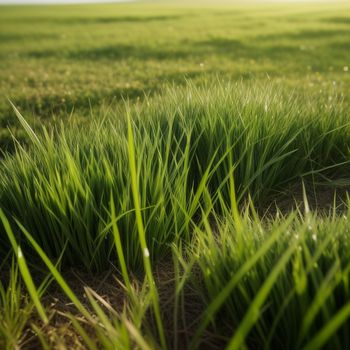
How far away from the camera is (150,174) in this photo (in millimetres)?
2041

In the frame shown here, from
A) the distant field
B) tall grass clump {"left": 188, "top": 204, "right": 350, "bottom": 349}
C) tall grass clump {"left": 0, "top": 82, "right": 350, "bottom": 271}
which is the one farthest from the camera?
the distant field

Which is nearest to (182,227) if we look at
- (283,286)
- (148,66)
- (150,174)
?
(150,174)

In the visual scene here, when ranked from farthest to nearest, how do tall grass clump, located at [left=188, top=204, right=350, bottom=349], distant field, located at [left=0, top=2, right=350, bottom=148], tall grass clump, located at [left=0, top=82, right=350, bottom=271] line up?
1. distant field, located at [left=0, top=2, right=350, bottom=148]
2. tall grass clump, located at [left=0, top=82, right=350, bottom=271]
3. tall grass clump, located at [left=188, top=204, right=350, bottom=349]

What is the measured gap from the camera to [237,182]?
7.95 ft

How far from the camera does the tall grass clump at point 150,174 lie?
188cm

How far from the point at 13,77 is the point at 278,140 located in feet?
18.3

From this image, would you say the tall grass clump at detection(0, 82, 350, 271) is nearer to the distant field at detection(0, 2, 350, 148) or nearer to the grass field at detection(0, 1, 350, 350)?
the grass field at detection(0, 1, 350, 350)

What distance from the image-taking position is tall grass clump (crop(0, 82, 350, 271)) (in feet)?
6.16

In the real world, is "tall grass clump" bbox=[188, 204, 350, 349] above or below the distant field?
below

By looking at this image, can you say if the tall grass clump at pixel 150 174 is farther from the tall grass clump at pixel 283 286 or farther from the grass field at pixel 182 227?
the tall grass clump at pixel 283 286

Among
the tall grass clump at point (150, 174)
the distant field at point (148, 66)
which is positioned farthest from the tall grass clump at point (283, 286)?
the distant field at point (148, 66)

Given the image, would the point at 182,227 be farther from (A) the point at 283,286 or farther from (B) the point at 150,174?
(A) the point at 283,286

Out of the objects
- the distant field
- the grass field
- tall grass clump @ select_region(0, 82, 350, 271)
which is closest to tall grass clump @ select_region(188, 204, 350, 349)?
the grass field

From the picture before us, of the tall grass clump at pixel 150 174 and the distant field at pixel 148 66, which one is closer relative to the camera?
the tall grass clump at pixel 150 174
